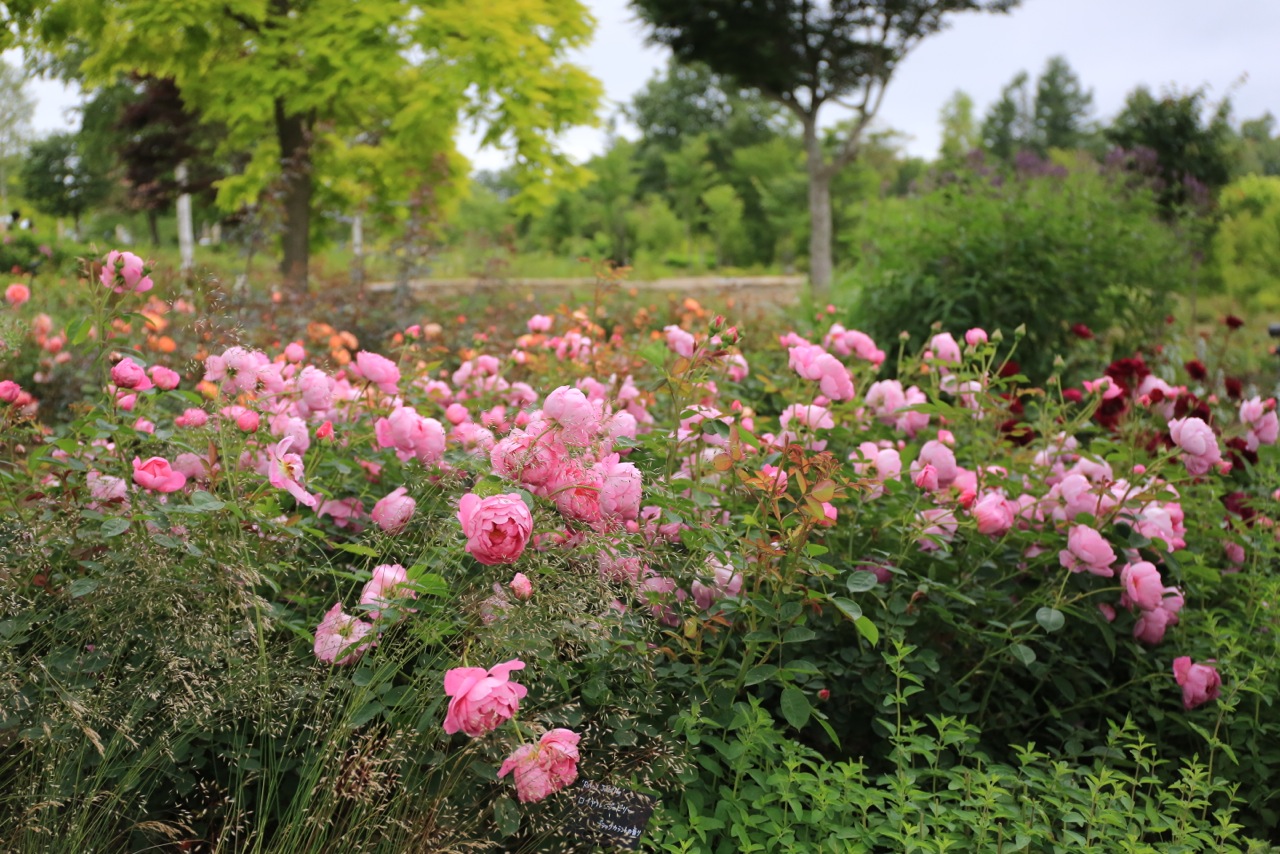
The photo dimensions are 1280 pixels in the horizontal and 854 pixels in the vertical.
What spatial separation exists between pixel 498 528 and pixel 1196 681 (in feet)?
5.55

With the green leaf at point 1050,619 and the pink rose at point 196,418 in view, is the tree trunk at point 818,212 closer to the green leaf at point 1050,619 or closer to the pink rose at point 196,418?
the green leaf at point 1050,619

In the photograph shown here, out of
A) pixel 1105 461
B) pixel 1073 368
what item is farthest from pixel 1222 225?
pixel 1105 461

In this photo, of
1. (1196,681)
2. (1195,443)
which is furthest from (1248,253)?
(1196,681)

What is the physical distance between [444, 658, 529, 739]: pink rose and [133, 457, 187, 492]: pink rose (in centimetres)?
82

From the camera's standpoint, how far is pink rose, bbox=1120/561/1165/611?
2143 millimetres

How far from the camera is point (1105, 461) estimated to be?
2422 mm

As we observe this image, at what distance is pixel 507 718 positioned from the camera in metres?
1.31

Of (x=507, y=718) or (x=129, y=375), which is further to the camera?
(x=129, y=375)

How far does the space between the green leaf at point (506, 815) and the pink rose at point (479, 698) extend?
19 centimetres

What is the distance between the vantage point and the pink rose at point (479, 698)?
129 centimetres

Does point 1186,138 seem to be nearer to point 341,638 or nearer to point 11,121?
point 341,638

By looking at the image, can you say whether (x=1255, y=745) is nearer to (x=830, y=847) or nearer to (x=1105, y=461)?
(x=1105, y=461)

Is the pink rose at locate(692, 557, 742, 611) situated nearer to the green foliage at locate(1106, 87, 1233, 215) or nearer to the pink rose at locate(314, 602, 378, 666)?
the pink rose at locate(314, 602, 378, 666)

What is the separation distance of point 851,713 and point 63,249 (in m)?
16.3
